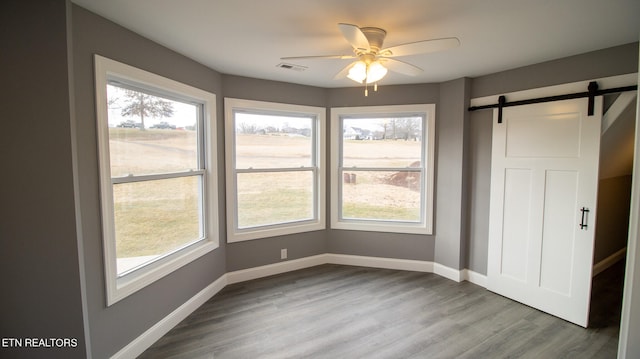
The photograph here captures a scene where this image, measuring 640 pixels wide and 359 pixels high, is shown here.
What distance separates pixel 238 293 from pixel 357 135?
2503 mm

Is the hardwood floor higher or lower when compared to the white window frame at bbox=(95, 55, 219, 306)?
lower

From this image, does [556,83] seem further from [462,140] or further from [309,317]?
[309,317]

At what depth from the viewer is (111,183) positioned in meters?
2.04

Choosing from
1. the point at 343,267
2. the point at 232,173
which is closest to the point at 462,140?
the point at 343,267

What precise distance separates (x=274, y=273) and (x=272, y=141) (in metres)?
1.72

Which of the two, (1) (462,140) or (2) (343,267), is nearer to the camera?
(1) (462,140)

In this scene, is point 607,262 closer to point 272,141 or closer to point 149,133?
point 272,141

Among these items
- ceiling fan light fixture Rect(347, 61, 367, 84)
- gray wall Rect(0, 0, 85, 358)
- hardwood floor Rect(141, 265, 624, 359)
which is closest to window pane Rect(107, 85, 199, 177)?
gray wall Rect(0, 0, 85, 358)

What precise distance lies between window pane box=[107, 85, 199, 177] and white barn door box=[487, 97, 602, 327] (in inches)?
131

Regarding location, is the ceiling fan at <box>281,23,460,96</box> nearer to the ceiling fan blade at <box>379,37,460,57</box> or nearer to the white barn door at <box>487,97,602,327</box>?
the ceiling fan blade at <box>379,37,460,57</box>

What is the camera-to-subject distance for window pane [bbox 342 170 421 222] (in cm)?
395

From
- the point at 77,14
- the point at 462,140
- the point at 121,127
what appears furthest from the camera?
the point at 462,140

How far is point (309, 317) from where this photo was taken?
109 inches

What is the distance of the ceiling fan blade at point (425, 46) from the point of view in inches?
66.1
